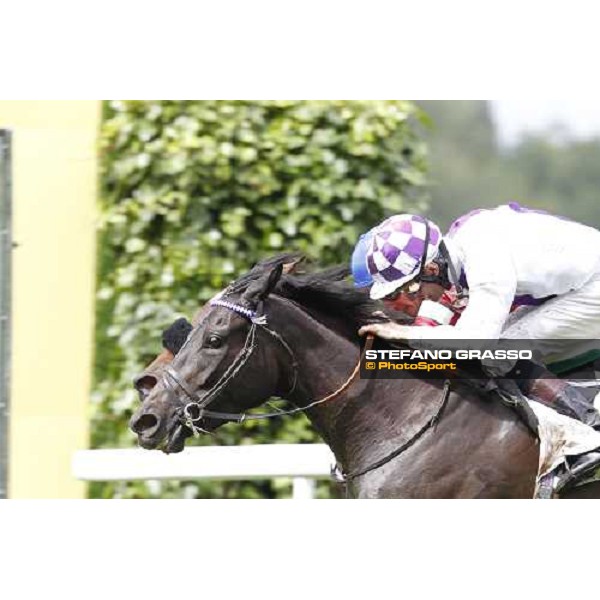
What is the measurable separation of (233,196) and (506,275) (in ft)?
7.89

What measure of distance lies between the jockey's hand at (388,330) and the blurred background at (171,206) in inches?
75.4

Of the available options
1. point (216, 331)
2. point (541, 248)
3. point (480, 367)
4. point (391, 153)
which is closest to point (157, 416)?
point (216, 331)

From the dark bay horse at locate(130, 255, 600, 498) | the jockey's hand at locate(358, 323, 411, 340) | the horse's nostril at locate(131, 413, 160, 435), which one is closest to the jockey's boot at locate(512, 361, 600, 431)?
the dark bay horse at locate(130, 255, 600, 498)

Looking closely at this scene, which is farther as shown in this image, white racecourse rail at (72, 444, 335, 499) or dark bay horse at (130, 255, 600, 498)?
white racecourse rail at (72, 444, 335, 499)

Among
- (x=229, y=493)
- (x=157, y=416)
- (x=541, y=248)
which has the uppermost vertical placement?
(x=541, y=248)

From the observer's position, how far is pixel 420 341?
13.2 ft

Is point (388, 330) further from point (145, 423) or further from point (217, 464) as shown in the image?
point (217, 464)

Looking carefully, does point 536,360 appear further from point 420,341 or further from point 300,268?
point 300,268

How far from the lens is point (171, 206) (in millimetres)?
6086

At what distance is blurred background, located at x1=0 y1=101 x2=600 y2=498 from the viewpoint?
19.7 feet

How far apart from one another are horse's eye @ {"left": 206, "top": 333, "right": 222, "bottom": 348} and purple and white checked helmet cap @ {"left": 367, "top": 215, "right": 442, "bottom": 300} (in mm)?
549

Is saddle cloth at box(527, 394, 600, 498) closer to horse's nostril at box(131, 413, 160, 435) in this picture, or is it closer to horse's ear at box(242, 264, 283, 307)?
horse's ear at box(242, 264, 283, 307)

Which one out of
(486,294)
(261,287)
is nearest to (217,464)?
(261,287)

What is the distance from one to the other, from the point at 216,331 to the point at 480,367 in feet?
2.85
